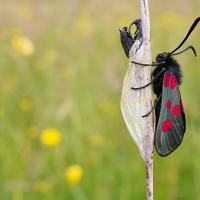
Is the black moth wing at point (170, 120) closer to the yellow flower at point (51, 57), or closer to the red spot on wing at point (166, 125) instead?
the red spot on wing at point (166, 125)

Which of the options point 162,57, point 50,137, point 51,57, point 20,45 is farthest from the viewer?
point 51,57

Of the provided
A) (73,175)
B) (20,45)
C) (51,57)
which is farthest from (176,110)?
(51,57)

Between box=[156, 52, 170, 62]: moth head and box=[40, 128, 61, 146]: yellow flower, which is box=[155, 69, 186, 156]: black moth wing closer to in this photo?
box=[156, 52, 170, 62]: moth head

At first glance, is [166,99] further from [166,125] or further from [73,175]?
[73,175]

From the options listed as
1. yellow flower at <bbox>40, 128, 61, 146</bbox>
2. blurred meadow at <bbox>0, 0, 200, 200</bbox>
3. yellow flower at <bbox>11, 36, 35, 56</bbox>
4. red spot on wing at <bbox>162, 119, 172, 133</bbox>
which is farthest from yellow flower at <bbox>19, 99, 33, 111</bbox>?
red spot on wing at <bbox>162, 119, 172, 133</bbox>

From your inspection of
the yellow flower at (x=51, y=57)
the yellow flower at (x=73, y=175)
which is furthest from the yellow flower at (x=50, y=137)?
the yellow flower at (x=51, y=57)

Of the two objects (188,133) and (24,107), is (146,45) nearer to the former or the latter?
(188,133)
